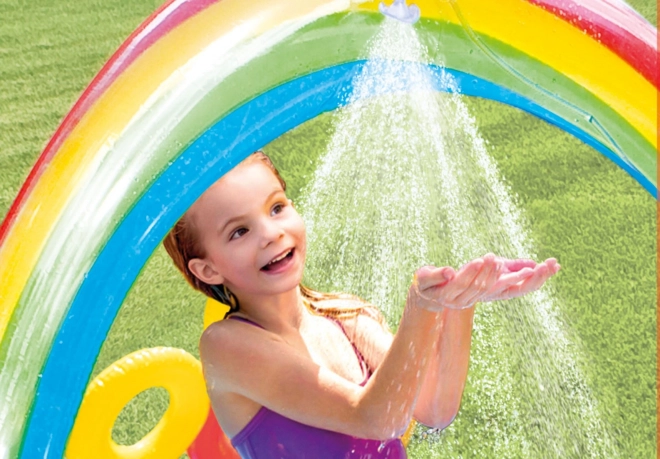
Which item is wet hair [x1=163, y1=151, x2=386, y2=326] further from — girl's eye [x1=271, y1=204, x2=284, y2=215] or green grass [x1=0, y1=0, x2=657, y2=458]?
green grass [x1=0, y1=0, x2=657, y2=458]

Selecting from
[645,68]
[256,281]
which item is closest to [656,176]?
[645,68]

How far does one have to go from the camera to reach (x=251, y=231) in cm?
211

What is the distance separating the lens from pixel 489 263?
180 cm

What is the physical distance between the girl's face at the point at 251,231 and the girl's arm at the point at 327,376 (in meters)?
0.13

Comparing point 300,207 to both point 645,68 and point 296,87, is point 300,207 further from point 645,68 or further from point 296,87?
point 645,68

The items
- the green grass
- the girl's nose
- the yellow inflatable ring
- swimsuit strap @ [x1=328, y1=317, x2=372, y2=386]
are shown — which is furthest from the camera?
the green grass

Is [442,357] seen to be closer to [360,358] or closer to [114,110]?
[360,358]

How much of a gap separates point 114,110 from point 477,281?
2.68 ft

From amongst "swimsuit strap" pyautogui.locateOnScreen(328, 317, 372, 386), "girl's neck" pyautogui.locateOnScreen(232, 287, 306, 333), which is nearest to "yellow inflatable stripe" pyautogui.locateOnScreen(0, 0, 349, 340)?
"girl's neck" pyautogui.locateOnScreen(232, 287, 306, 333)

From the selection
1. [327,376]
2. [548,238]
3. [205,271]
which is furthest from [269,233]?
[548,238]

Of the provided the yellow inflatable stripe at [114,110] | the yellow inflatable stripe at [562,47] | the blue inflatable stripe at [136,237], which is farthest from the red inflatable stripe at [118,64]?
the yellow inflatable stripe at [562,47]

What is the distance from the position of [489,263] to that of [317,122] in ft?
11.6

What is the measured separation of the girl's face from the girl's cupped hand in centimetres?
32

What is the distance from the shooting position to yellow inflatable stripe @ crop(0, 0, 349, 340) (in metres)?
2.01
